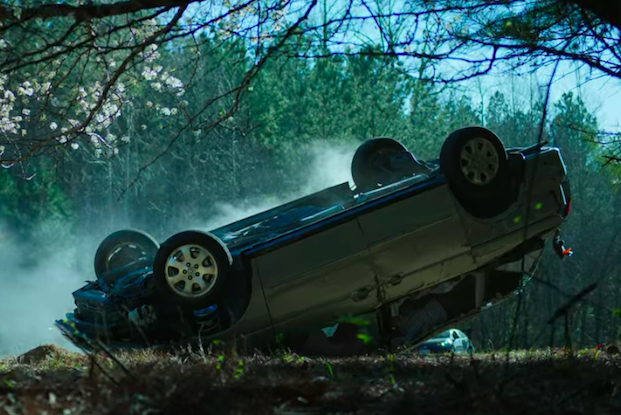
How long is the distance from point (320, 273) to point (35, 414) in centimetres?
436

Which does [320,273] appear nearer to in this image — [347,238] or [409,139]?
[347,238]

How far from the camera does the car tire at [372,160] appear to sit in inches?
379

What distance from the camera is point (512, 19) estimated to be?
25.5 ft

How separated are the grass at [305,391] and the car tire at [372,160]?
4.89m

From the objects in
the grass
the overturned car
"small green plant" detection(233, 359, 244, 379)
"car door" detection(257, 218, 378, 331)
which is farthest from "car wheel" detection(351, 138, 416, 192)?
"small green plant" detection(233, 359, 244, 379)

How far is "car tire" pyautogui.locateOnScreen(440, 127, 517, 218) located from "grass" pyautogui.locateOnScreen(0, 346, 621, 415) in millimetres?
3132

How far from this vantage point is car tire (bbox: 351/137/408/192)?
31.6ft

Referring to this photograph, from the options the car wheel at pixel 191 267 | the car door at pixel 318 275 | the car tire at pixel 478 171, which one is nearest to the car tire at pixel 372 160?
the car tire at pixel 478 171

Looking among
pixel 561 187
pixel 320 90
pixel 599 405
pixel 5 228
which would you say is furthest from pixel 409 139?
pixel 599 405

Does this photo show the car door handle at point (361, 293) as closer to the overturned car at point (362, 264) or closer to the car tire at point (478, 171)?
the overturned car at point (362, 264)

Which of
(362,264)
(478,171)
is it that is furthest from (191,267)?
(478,171)

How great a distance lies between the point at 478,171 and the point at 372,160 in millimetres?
1984

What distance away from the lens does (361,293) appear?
7.63 m

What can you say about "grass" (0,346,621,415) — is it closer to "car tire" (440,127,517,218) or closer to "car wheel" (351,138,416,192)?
"car tire" (440,127,517,218)
